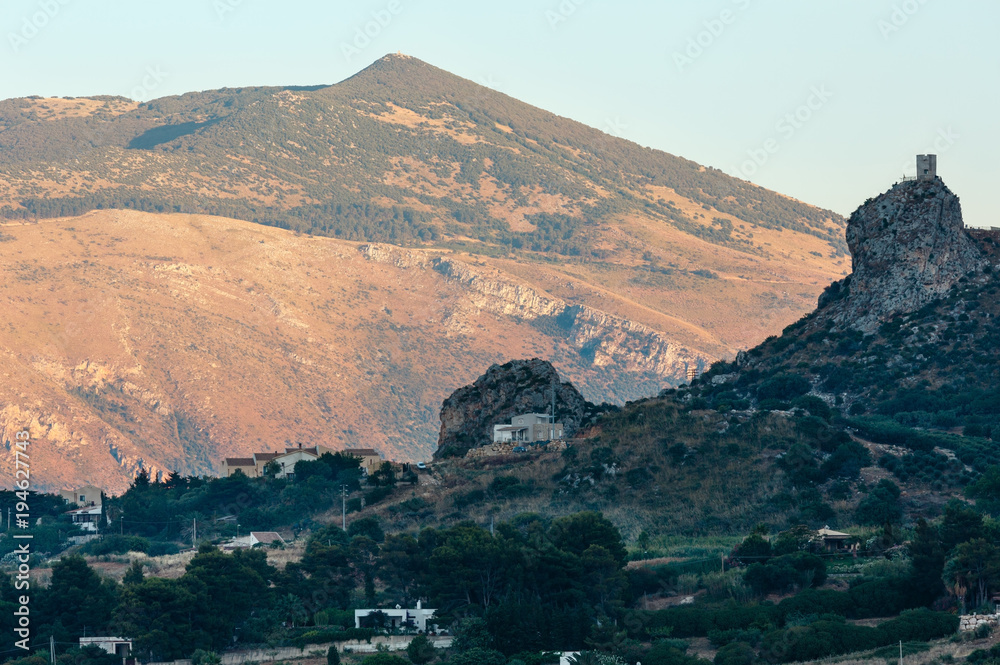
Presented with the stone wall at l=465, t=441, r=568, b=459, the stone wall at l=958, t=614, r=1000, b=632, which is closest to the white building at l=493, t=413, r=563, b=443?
the stone wall at l=465, t=441, r=568, b=459

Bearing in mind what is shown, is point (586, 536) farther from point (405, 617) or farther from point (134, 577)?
point (134, 577)

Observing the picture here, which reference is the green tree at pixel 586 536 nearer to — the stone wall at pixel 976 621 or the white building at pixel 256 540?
the stone wall at pixel 976 621

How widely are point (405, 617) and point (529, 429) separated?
50520 mm

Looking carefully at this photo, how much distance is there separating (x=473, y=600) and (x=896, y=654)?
25504 millimetres

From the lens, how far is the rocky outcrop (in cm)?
13888

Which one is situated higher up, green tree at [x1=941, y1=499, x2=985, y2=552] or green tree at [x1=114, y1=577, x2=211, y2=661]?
green tree at [x1=941, y1=499, x2=985, y2=552]

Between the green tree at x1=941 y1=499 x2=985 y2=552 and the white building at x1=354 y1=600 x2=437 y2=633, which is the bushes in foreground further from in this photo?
the white building at x1=354 y1=600 x2=437 y2=633

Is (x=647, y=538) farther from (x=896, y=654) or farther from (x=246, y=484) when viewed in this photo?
(x=246, y=484)

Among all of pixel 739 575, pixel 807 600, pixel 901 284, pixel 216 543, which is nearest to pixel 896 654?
pixel 807 600

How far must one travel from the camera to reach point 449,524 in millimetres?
111562

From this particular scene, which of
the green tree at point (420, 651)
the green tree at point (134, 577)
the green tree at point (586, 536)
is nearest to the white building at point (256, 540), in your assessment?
the green tree at point (134, 577)

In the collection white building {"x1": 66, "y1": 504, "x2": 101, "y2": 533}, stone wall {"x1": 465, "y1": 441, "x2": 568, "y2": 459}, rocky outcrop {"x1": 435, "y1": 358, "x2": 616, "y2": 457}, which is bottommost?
white building {"x1": 66, "y1": 504, "x2": 101, "y2": 533}

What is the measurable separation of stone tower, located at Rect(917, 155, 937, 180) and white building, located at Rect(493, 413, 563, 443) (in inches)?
1625

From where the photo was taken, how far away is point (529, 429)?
439 feet
